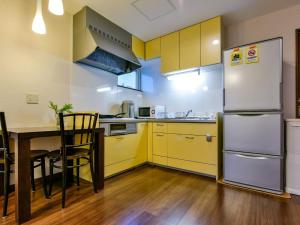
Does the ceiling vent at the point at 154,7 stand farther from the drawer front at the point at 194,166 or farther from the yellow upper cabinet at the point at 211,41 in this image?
the drawer front at the point at 194,166

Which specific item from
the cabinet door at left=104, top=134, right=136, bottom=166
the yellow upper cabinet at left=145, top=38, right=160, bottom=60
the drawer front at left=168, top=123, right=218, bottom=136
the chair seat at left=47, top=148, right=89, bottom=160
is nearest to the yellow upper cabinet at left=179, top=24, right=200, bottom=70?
the yellow upper cabinet at left=145, top=38, right=160, bottom=60

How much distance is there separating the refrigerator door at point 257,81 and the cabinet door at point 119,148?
1435 mm

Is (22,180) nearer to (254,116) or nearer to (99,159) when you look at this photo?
(99,159)

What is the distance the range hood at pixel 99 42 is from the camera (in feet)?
7.52

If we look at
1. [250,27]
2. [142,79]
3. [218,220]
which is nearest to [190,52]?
[250,27]

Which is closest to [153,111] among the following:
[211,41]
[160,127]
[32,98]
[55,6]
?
[160,127]

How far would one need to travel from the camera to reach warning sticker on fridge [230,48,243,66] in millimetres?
2051

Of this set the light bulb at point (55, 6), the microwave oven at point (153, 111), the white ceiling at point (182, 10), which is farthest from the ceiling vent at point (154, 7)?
the microwave oven at point (153, 111)

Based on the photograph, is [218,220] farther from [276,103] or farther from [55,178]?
[55,178]

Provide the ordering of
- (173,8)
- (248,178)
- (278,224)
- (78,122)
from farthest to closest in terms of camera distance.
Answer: (173,8) → (78,122) → (248,178) → (278,224)

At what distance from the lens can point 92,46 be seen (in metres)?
2.20

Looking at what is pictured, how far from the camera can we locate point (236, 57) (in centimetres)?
208

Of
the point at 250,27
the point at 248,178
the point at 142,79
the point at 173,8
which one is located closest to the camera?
the point at 248,178

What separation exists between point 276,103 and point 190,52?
4.65 feet
